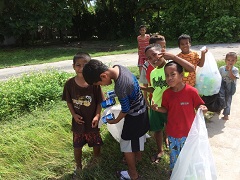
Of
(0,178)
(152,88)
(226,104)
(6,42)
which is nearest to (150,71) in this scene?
(152,88)

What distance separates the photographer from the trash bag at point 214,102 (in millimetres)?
3453

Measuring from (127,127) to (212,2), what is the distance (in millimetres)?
12489

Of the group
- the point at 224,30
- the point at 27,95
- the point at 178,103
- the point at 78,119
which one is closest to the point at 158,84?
the point at 178,103

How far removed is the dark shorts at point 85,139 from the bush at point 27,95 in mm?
1972

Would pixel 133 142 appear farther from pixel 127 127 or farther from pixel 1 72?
pixel 1 72

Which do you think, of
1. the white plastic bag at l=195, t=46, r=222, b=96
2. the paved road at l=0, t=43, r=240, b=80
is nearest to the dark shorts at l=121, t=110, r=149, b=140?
the white plastic bag at l=195, t=46, r=222, b=96

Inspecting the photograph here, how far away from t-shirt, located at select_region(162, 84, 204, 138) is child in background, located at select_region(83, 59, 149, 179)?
0.25 m

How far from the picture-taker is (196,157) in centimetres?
215

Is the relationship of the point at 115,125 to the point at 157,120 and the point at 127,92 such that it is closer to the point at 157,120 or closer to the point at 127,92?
the point at 157,120

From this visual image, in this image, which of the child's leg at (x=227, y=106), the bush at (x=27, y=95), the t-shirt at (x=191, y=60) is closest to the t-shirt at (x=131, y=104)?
the t-shirt at (x=191, y=60)

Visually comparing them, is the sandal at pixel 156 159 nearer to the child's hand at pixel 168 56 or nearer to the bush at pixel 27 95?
the child's hand at pixel 168 56

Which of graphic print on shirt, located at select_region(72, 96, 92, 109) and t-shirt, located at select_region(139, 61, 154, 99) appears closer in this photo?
graphic print on shirt, located at select_region(72, 96, 92, 109)

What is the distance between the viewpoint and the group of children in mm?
2160

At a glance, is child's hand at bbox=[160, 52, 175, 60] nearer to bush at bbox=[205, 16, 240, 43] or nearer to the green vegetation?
the green vegetation
